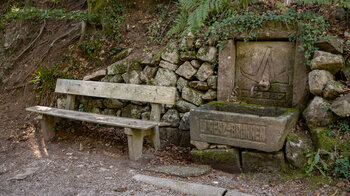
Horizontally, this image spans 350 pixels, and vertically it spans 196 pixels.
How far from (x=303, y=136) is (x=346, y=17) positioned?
5.84 feet

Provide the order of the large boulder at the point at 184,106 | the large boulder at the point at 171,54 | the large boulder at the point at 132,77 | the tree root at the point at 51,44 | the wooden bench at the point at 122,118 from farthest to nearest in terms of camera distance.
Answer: the tree root at the point at 51,44 → the large boulder at the point at 132,77 → the large boulder at the point at 171,54 → the large boulder at the point at 184,106 → the wooden bench at the point at 122,118

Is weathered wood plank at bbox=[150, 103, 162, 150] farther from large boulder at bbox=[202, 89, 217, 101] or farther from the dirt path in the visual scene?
large boulder at bbox=[202, 89, 217, 101]

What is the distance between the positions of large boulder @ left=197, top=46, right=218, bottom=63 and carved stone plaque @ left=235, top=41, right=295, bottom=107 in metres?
0.35

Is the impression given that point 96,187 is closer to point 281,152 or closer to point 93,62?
point 281,152

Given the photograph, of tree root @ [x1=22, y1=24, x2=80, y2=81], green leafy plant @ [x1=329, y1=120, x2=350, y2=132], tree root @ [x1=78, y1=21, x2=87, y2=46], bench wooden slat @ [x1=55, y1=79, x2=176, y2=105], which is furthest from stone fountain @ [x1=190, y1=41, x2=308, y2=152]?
tree root @ [x1=22, y1=24, x2=80, y2=81]

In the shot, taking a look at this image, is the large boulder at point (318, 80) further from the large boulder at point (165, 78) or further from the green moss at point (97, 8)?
the green moss at point (97, 8)

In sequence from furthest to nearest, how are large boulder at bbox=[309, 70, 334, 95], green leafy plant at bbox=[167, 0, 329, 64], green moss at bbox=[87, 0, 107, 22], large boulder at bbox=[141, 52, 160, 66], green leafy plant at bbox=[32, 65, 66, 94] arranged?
green moss at bbox=[87, 0, 107, 22] → green leafy plant at bbox=[32, 65, 66, 94] → large boulder at bbox=[141, 52, 160, 66] → green leafy plant at bbox=[167, 0, 329, 64] → large boulder at bbox=[309, 70, 334, 95]

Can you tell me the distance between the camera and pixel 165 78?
454 centimetres

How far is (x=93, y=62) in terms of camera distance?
5.43 meters

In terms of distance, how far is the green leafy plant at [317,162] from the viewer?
306cm

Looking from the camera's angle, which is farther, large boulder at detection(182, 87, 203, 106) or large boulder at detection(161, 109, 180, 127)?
large boulder at detection(161, 109, 180, 127)

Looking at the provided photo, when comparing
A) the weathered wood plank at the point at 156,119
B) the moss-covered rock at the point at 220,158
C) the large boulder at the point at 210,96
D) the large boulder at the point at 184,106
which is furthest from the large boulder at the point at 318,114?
the weathered wood plank at the point at 156,119

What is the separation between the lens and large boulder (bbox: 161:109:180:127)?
4.43 metres

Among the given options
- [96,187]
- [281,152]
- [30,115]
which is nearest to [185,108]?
[281,152]
